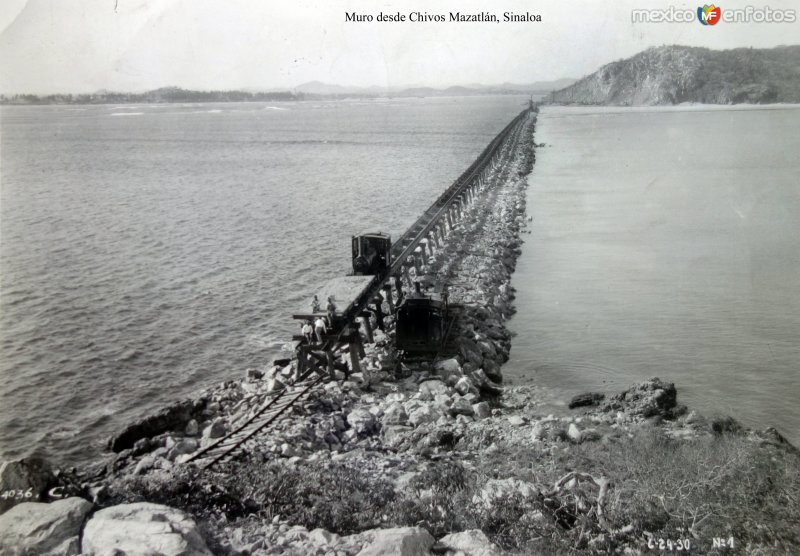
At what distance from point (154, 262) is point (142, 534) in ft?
65.9

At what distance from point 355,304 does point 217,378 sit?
4.36 m

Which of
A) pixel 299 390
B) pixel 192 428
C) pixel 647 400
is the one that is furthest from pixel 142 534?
pixel 647 400

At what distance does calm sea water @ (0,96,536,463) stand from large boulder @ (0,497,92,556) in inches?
195

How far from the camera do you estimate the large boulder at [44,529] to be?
23.3ft

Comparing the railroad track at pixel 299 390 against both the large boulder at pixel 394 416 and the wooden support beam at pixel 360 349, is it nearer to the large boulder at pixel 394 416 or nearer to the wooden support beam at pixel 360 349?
the wooden support beam at pixel 360 349

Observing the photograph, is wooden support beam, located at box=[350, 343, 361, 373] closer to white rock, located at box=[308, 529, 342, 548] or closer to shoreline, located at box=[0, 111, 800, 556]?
shoreline, located at box=[0, 111, 800, 556]

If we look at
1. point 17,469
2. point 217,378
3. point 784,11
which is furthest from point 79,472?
point 784,11

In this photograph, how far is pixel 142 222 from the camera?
106 ft

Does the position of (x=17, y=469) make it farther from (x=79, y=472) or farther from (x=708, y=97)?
(x=708, y=97)

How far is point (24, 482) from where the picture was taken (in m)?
8.63

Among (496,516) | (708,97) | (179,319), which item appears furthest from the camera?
(708,97)

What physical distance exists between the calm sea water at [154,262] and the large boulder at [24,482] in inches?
137

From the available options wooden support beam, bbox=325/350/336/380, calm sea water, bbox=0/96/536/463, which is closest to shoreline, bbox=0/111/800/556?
wooden support beam, bbox=325/350/336/380

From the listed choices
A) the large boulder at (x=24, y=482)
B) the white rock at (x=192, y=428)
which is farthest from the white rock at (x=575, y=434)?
the large boulder at (x=24, y=482)
